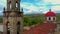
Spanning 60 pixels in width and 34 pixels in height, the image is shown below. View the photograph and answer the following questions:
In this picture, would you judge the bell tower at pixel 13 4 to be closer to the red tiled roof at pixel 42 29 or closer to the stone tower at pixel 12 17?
the stone tower at pixel 12 17

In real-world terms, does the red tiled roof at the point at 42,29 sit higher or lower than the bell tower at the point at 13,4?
lower

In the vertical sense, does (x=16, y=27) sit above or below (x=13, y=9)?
below

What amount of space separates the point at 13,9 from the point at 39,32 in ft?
50.6

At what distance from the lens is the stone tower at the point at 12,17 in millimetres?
25469

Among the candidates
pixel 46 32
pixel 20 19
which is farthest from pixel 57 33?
pixel 20 19

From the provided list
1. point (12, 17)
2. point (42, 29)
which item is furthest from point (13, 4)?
point (42, 29)

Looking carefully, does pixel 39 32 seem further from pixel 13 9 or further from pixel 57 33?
pixel 13 9

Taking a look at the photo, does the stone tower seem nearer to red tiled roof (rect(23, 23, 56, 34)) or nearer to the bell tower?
the bell tower

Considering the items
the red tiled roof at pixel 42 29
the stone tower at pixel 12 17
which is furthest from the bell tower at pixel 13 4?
the red tiled roof at pixel 42 29

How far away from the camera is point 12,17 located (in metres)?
25.7

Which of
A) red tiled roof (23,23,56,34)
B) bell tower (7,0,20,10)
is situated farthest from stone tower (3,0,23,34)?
red tiled roof (23,23,56,34)

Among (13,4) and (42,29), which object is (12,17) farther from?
(42,29)

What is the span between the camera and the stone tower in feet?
83.6

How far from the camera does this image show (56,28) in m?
42.2
